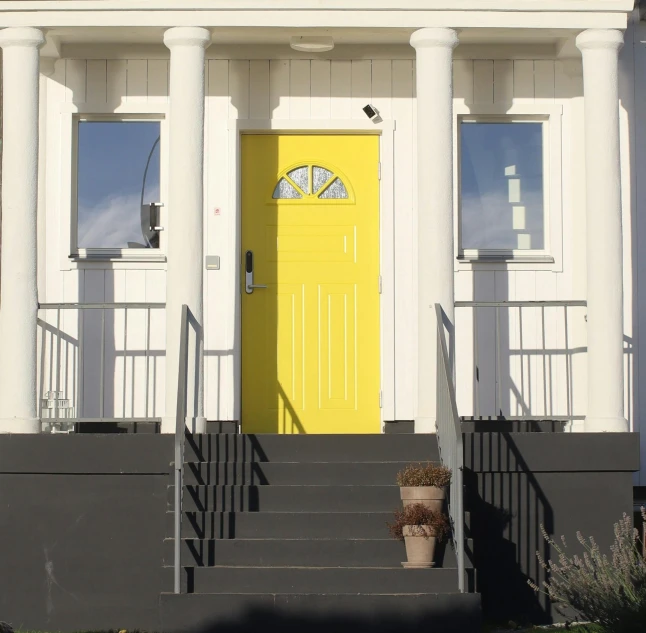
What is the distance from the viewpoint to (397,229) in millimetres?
9234

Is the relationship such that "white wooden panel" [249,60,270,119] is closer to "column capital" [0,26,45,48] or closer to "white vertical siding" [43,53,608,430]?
"white vertical siding" [43,53,608,430]

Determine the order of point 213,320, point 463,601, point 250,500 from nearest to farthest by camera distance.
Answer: point 463,601 → point 250,500 → point 213,320

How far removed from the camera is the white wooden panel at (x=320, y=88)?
30.6 ft

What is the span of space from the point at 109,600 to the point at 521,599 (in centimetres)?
267

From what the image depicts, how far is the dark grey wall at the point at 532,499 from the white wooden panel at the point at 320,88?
9.67 ft

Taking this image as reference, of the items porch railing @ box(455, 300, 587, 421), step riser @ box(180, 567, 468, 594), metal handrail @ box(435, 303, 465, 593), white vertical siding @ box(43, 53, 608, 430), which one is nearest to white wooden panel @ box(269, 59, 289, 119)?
white vertical siding @ box(43, 53, 608, 430)

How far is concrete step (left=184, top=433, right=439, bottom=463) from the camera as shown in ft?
25.8

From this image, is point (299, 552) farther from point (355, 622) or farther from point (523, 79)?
point (523, 79)

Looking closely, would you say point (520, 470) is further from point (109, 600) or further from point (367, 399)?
point (109, 600)

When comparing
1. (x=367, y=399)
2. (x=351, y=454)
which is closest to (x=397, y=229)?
(x=367, y=399)

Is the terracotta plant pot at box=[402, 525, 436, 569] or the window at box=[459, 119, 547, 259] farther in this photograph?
the window at box=[459, 119, 547, 259]

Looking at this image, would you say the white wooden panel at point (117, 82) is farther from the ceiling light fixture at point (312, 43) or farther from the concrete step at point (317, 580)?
the concrete step at point (317, 580)

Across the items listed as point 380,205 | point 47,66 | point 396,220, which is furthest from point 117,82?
point 396,220

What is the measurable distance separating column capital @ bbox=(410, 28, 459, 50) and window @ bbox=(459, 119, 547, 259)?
115 cm
